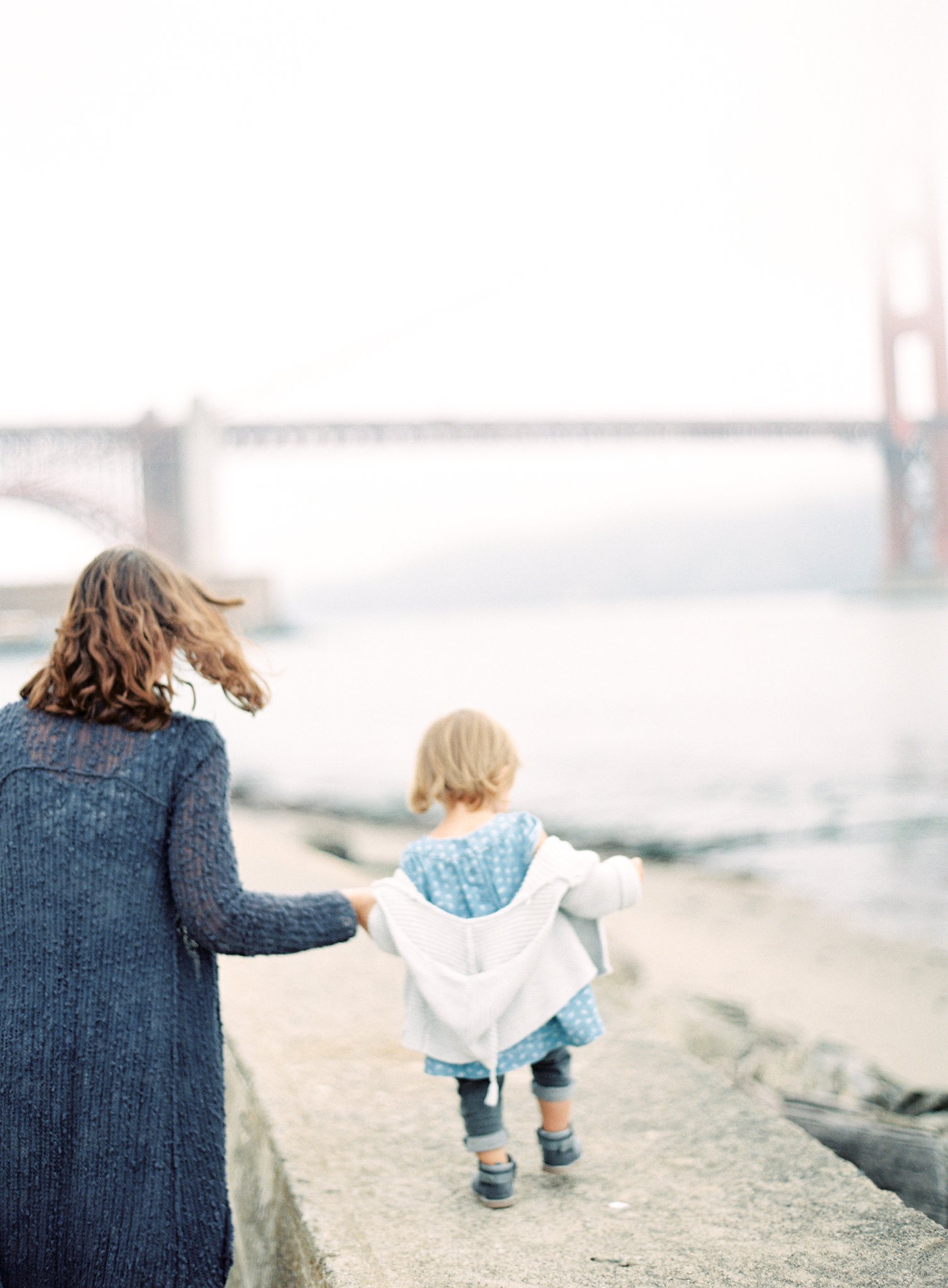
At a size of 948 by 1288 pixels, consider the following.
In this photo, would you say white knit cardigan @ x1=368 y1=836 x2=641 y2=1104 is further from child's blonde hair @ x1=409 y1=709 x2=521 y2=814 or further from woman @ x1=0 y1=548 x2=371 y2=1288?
woman @ x1=0 y1=548 x2=371 y2=1288

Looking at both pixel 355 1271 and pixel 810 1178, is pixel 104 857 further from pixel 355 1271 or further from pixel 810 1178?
pixel 810 1178

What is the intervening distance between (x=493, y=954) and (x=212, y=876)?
39 cm

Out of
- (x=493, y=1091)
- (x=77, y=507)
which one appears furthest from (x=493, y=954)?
(x=77, y=507)

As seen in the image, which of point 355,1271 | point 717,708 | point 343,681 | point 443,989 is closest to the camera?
point 355,1271

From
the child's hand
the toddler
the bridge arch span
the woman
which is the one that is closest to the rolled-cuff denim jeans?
the toddler

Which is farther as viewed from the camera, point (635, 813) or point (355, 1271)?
point (635, 813)

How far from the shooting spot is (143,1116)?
93cm

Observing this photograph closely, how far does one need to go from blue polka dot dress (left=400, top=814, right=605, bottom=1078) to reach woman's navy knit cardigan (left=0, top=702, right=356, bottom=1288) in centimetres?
32

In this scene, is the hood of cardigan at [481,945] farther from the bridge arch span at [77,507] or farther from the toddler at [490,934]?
the bridge arch span at [77,507]

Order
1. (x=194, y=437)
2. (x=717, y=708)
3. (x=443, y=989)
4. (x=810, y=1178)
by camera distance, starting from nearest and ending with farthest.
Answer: (x=443, y=989), (x=810, y=1178), (x=717, y=708), (x=194, y=437)

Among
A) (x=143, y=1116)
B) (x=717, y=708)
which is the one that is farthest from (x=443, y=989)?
(x=717, y=708)

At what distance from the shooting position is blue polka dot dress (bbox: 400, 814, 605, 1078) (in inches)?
48.5

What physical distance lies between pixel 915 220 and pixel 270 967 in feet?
120

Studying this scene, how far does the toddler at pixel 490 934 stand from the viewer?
1200 millimetres
